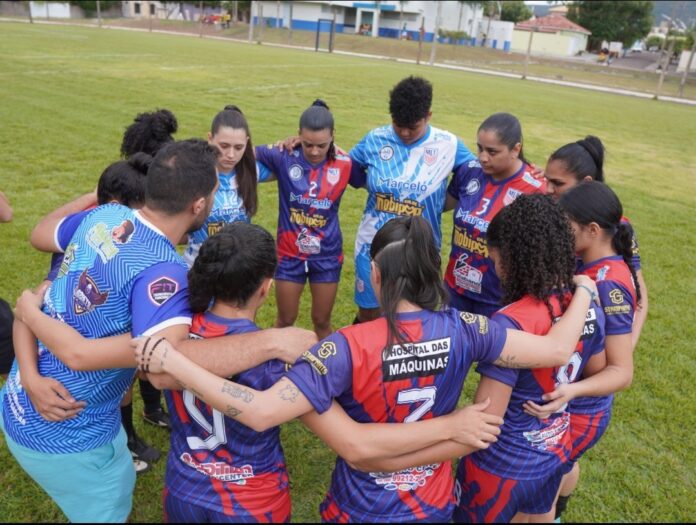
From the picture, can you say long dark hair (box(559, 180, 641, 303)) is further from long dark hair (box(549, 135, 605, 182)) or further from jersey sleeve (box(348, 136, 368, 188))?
jersey sleeve (box(348, 136, 368, 188))

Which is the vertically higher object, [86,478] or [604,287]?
[604,287]

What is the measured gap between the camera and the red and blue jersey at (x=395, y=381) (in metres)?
2.08

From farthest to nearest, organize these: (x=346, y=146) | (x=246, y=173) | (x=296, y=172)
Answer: (x=346, y=146) → (x=296, y=172) → (x=246, y=173)

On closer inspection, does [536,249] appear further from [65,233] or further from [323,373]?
[65,233]

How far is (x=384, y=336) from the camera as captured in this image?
2.12m

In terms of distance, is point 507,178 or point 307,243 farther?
point 307,243

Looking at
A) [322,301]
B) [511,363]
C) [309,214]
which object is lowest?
[322,301]

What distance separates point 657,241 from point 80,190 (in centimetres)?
994

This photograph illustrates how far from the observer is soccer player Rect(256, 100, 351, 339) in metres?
4.65

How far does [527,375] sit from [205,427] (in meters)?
1.46

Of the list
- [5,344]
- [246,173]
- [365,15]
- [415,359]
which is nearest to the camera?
[415,359]

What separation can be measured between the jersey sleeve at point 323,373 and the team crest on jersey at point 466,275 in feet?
7.47

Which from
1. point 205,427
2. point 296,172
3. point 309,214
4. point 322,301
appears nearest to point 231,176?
point 296,172

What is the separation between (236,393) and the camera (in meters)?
2.04
